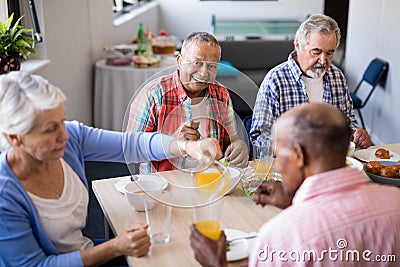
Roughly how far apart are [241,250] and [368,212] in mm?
436

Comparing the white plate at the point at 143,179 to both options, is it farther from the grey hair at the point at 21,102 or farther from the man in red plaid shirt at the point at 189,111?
the grey hair at the point at 21,102

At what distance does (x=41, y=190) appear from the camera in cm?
155

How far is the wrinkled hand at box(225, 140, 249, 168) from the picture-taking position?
6.02 ft

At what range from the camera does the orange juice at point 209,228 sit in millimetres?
1399

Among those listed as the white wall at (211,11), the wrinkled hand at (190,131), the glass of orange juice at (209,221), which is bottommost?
the white wall at (211,11)

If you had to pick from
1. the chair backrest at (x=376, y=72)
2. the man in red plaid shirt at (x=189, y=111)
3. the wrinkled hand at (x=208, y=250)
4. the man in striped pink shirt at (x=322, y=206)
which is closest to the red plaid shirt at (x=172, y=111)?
the man in red plaid shirt at (x=189, y=111)

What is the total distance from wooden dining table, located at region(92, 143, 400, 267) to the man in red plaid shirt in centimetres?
15

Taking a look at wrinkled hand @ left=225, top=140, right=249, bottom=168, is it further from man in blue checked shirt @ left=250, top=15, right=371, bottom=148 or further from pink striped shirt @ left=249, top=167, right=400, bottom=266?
pink striped shirt @ left=249, top=167, right=400, bottom=266

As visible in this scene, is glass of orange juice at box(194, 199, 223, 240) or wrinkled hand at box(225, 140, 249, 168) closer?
glass of orange juice at box(194, 199, 223, 240)

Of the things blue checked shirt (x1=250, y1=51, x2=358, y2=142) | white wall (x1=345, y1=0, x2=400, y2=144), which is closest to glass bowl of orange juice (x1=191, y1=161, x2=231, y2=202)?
blue checked shirt (x1=250, y1=51, x2=358, y2=142)

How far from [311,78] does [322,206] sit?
58.7 inches

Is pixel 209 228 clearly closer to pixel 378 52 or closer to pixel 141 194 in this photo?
pixel 141 194

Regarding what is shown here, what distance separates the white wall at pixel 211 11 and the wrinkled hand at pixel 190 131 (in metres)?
6.24

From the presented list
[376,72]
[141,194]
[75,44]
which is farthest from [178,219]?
[376,72]
